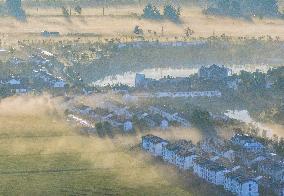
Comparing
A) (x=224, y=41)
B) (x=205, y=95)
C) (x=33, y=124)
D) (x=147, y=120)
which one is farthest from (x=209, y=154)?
(x=224, y=41)

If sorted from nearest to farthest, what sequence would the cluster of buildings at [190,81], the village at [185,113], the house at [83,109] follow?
the village at [185,113], the house at [83,109], the cluster of buildings at [190,81]

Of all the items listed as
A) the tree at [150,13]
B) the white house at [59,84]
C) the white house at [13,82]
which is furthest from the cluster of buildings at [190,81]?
the tree at [150,13]

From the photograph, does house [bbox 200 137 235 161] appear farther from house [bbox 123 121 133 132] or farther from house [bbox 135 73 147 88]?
house [bbox 135 73 147 88]

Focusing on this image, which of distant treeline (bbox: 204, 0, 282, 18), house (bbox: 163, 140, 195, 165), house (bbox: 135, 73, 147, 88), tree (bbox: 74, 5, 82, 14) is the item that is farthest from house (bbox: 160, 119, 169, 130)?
distant treeline (bbox: 204, 0, 282, 18)

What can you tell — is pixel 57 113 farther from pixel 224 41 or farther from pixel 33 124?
pixel 224 41

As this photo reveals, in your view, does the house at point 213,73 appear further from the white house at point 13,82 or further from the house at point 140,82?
the white house at point 13,82

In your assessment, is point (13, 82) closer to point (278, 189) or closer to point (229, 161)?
point (229, 161)
